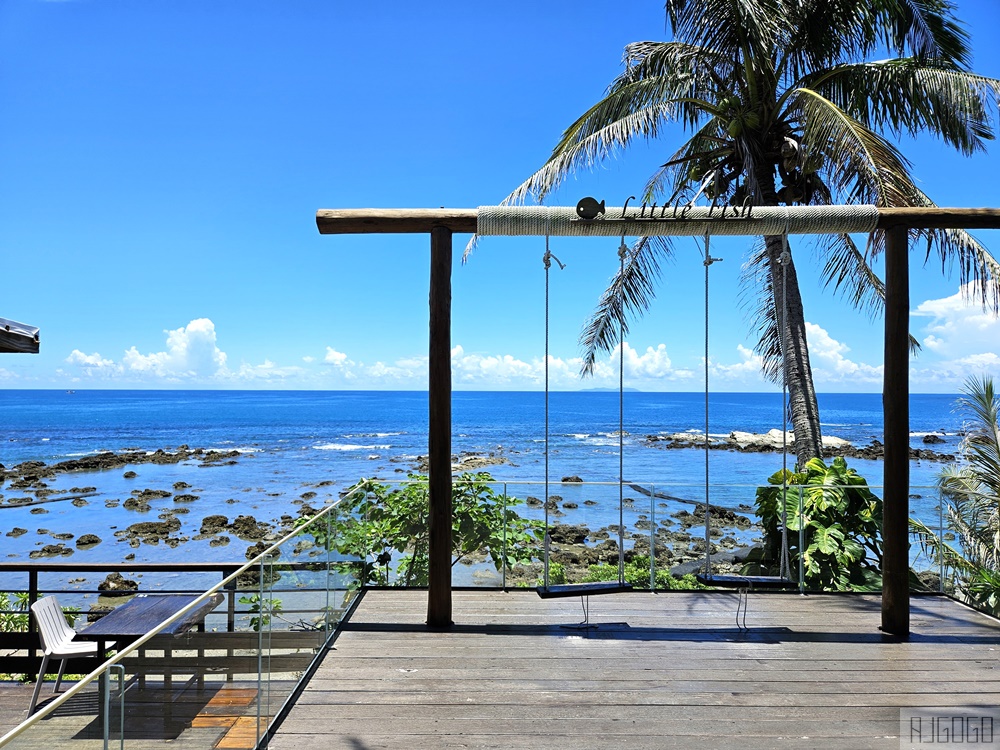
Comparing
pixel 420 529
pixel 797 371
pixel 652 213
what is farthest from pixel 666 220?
pixel 797 371

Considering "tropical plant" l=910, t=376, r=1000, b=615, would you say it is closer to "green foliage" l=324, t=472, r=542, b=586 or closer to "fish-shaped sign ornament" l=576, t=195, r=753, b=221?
"fish-shaped sign ornament" l=576, t=195, r=753, b=221

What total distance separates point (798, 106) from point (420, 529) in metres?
5.99

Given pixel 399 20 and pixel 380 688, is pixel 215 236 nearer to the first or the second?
pixel 399 20

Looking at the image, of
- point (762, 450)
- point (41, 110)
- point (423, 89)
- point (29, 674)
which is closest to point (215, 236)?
point (41, 110)

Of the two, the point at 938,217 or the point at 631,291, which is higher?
→ the point at 631,291

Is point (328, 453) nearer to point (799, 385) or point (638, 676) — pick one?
point (799, 385)

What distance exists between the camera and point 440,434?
165 inches

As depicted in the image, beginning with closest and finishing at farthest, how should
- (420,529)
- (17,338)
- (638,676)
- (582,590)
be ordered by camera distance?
(638,676), (17,338), (582,590), (420,529)

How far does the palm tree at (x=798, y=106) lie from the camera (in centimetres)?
687

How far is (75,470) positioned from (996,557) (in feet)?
105

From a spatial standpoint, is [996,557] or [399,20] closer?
[996,557]

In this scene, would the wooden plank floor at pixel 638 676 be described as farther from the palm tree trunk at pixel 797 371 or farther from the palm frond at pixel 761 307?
the palm frond at pixel 761 307

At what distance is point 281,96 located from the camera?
26922mm

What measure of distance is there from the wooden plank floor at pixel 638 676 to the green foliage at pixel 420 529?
0.43 metres
